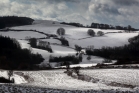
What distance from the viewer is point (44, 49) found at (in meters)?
178

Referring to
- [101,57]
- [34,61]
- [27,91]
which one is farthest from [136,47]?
[27,91]

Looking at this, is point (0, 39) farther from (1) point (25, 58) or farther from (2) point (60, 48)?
(2) point (60, 48)

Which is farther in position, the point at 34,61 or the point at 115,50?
the point at 115,50

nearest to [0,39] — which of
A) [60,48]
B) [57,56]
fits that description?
[57,56]

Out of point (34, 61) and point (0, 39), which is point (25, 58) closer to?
point (34, 61)

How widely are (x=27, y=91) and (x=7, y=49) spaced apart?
120 m

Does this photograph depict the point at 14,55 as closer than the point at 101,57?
Yes

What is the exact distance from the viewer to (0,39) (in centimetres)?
14700

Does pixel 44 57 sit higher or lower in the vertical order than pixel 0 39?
lower

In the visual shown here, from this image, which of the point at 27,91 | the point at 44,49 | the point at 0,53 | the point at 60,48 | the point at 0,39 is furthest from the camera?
the point at 60,48

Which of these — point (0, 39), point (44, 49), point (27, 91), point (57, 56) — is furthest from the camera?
point (44, 49)

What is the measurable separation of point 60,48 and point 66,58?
36.9 m

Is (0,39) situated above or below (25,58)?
above

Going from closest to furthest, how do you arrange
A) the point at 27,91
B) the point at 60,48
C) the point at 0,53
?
the point at 27,91 → the point at 0,53 → the point at 60,48
